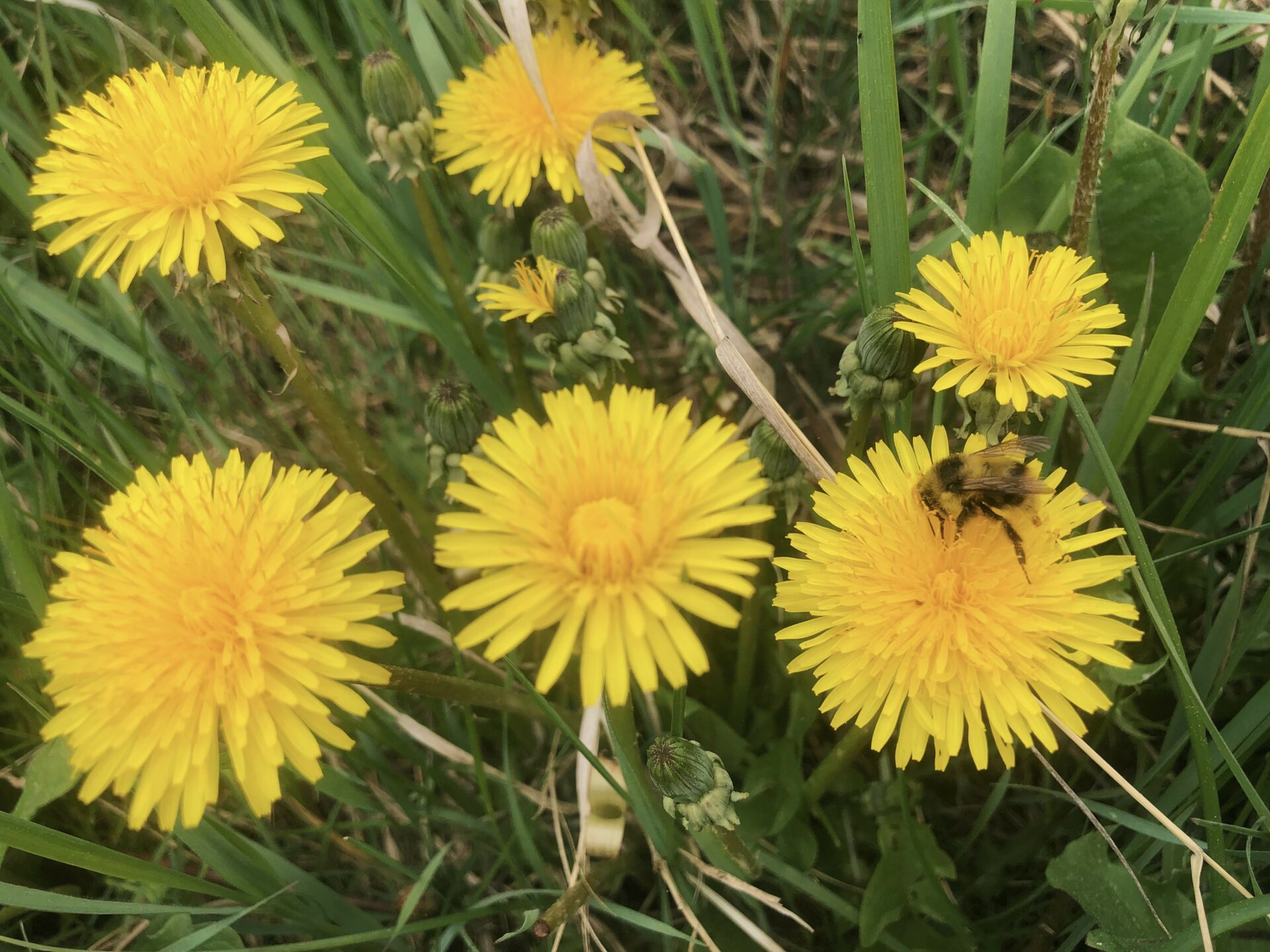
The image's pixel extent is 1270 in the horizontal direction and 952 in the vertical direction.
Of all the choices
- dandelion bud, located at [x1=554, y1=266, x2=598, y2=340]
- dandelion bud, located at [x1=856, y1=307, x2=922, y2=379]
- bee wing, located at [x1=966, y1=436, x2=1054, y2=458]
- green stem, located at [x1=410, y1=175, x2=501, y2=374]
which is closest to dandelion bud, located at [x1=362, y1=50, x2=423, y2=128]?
green stem, located at [x1=410, y1=175, x2=501, y2=374]

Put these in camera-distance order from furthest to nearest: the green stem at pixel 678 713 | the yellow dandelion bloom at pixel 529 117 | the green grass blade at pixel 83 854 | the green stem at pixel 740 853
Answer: the yellow dandelion bloom at pixel 529 117 < the green stem at pixel 740 853 < the green stem at pixel 678 713 < the green grass blade at pixel 83 854

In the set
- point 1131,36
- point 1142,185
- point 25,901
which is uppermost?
point 1142,185

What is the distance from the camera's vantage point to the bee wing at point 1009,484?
993 millimetres

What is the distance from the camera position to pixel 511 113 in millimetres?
1565

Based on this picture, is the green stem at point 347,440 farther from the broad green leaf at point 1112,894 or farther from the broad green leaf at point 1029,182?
the broad green leaf at point 1029,182

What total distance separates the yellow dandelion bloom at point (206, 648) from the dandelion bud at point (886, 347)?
0.66 metres

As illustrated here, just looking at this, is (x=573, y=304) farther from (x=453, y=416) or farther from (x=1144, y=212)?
(x=1144, y=212)

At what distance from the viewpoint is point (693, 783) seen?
1.00m

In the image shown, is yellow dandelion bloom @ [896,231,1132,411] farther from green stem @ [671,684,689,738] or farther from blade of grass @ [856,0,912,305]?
green stem @ [671,684,689,738]

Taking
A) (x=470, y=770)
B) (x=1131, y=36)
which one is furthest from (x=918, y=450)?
(x=470, y=770)

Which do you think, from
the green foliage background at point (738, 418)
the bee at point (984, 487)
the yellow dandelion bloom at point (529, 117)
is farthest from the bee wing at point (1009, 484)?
the yellow dandelion bloom at point (529, 117)

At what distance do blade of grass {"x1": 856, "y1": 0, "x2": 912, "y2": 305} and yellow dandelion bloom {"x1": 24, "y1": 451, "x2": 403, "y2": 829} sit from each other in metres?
0.81

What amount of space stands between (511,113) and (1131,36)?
1.00 metres

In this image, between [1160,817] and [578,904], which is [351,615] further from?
[1160,817]
